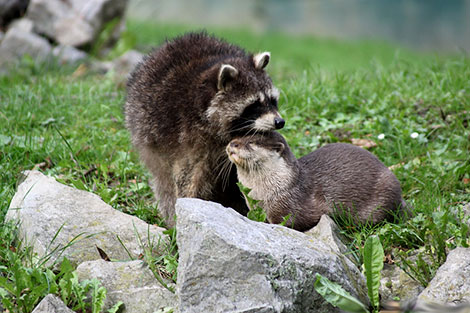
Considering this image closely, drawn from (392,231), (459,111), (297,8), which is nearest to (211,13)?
(297,8)

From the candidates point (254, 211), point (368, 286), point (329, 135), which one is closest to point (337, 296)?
point (368, 286)

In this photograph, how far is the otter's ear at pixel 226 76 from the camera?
452 centimetres

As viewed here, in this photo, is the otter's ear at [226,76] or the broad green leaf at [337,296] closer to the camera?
the broad green leaf at [337,296]

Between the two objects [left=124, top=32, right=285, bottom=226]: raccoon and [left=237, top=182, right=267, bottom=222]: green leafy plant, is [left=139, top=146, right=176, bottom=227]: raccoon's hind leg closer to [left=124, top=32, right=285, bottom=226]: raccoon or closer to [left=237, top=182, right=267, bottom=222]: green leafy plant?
[left=124, top=32, right=285, bottom=226]: raccoon

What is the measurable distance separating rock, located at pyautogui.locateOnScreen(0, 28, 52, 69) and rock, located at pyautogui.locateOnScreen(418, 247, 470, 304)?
732 cm

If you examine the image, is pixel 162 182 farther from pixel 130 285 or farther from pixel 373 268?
pixel 373 268

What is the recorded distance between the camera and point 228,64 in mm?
4719

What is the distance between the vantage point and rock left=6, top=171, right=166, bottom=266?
13.4 ft

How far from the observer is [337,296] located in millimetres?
3246

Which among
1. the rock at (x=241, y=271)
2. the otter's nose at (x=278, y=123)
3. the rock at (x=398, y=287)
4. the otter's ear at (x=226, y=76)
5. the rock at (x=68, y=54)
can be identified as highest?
the otter's ear at (x=226, y=76)

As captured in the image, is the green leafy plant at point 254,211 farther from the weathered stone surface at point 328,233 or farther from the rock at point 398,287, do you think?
the rock at point 398,287

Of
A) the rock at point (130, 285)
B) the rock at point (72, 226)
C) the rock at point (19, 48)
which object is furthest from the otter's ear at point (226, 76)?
the rock at point (19, 48)

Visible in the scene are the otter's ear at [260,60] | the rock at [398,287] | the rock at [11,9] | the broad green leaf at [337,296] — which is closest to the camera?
the broad green leaf at [337,296]

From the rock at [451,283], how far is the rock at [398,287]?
0.28m
